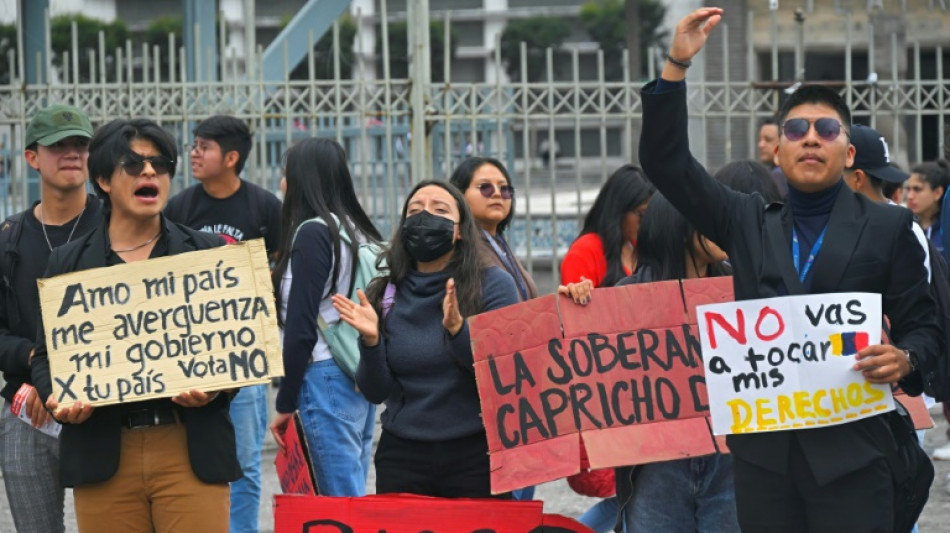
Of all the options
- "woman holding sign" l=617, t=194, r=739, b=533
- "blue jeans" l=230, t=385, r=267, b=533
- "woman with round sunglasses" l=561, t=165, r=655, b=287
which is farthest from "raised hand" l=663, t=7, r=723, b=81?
"blue jeans" l=230, t=385, r=267, b=533

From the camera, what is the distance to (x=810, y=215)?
4.32 metres

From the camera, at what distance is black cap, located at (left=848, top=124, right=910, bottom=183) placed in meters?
5.67

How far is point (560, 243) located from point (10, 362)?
26.8 feet

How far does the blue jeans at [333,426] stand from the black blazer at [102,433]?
1100 millimetres

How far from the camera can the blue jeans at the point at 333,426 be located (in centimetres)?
598

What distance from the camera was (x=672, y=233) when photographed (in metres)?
5.29

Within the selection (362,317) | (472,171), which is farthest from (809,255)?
(472,171)

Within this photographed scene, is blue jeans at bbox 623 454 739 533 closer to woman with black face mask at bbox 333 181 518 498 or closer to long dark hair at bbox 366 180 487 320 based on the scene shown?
woman with black face mask at bbox 333 181 518 498

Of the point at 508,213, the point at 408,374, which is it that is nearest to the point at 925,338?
the point at 408,374

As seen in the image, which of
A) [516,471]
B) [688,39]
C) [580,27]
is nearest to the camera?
[688,39]

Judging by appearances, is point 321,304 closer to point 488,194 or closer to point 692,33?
point 488,194

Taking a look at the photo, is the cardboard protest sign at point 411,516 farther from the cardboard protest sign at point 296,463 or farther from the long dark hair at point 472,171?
the long dark hair at point 472,171

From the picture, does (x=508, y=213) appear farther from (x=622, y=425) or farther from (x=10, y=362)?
(x=10, y=362)

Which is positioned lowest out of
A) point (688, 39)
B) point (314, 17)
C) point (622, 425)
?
point (622, 425)
